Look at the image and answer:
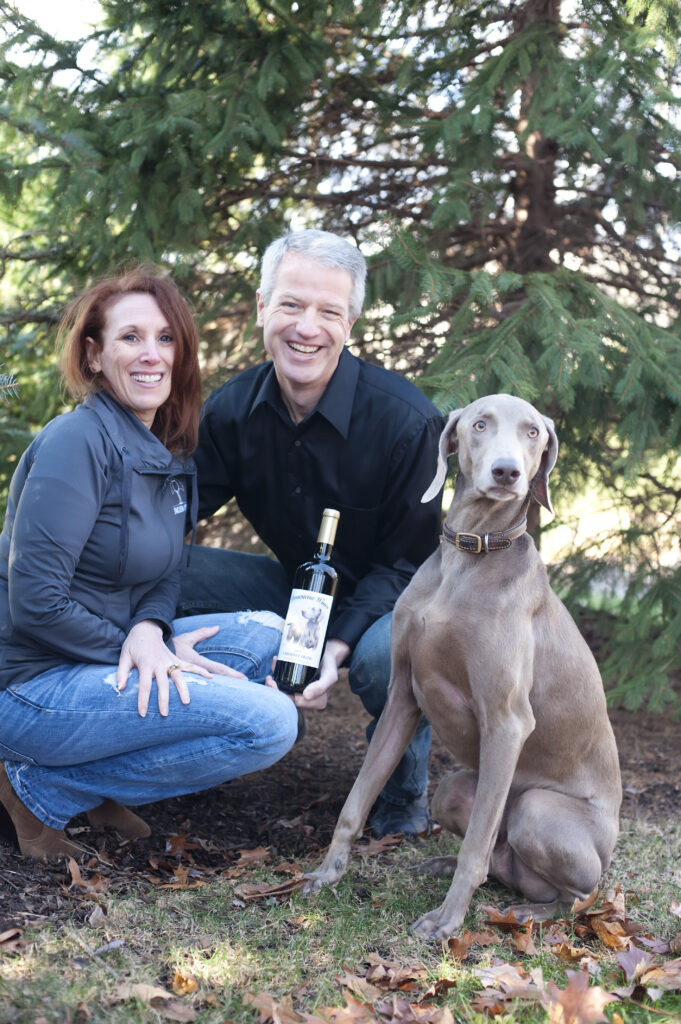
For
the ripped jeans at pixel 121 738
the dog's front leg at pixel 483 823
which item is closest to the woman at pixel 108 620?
the ripped jeans at pixel 121 738

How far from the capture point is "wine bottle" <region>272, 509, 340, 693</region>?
3.29m

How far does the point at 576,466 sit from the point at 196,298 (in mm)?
2550

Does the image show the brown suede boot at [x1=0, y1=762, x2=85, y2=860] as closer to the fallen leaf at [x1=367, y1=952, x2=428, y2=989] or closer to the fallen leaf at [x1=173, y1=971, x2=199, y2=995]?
the fallen leaf at [x1=173, y1=971, x2=199, y2=995]

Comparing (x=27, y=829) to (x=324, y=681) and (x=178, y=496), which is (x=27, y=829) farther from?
(x=178, y=496)

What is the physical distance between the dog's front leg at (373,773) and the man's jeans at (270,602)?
391 mm

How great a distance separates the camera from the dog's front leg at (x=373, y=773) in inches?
121

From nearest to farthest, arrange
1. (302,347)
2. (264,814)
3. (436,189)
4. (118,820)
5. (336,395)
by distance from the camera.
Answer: (118,820) → (302,347) → (336,395) → (264,814) → (436,189)

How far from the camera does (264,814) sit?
12.8ft

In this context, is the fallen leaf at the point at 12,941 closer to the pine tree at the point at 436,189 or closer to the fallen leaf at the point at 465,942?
the fallen leaf at the point at 465,942

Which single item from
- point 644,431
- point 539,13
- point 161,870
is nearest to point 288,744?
point 161,870

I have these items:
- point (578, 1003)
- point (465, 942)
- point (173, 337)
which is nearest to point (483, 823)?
point (465, 942)

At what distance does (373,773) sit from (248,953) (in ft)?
2.40

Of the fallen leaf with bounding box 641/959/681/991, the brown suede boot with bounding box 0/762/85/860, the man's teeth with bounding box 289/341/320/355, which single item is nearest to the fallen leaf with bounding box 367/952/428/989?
the fallen leaf with bounding box 641/959/681/991

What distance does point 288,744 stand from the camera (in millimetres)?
3266
